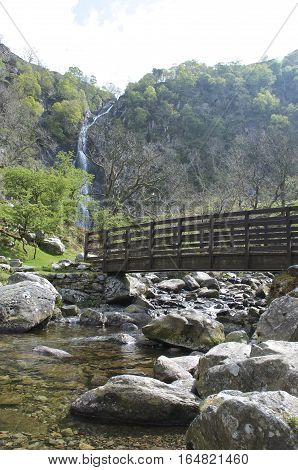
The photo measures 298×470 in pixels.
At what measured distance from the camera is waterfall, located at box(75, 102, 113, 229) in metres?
36.9

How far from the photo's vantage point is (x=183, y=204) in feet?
161

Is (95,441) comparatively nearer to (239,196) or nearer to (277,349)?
(277,349)

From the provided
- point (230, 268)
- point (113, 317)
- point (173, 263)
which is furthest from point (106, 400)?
point (173, 263)

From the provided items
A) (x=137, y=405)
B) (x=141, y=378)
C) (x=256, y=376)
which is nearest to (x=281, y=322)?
(x=256, y=376)

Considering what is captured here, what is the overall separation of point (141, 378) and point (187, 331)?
485 cm

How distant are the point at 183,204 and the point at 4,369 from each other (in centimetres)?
4230

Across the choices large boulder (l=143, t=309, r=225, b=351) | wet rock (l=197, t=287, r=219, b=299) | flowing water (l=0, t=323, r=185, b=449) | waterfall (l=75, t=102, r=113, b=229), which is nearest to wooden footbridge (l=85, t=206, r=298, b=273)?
wet rock (l=197, t=287, r=219, b=299)

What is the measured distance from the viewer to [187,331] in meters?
10.6

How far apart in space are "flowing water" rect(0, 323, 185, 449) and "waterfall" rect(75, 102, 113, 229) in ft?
77.9

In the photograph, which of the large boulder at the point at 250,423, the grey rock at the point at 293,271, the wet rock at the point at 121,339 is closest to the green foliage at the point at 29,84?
the wet rock at the point at 121,339

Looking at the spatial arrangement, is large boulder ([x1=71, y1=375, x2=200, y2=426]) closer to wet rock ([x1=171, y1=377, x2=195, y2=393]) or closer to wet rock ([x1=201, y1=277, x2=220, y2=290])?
wet rock ([x1=171, y1=377, x2=195, y2=393])

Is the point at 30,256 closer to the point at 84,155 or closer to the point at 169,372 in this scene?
the point at 169,372

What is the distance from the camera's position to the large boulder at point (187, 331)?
10250 millimetres

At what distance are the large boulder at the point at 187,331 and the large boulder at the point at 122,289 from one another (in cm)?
788
